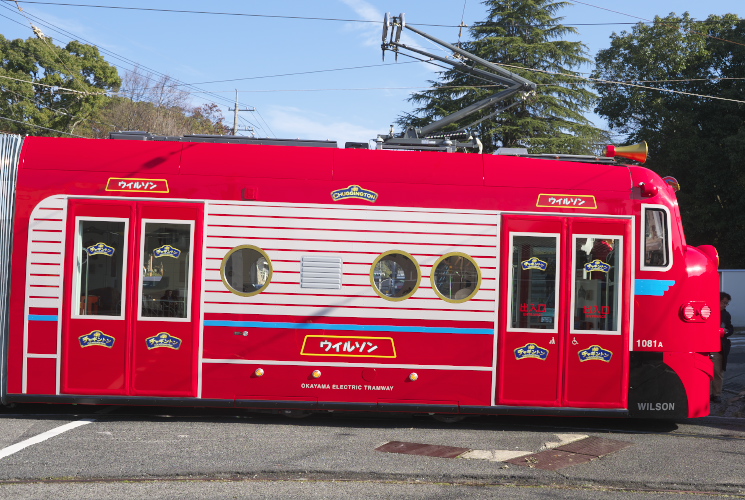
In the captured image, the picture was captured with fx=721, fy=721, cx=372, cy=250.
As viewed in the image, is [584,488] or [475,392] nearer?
[584,488]

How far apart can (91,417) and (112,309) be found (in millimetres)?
1375

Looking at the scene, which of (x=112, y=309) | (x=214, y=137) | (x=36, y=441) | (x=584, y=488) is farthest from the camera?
(x=214, y=137)

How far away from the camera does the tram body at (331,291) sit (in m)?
8.02

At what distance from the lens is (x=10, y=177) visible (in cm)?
812

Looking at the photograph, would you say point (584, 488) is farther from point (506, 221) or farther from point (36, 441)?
point (36, 441)

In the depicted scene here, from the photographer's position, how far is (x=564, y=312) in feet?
26.7

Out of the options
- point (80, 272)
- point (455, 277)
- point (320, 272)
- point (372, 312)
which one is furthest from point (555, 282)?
point (80, 272)

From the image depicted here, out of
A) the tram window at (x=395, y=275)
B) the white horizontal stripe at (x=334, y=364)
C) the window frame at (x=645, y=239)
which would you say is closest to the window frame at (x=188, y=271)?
the white horizontal stripe at (x=334, y=364)

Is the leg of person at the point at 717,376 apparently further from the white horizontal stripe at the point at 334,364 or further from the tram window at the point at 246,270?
the tram window at the point at 246,270

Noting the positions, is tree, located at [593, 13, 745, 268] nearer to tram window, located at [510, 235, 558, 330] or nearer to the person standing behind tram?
the person standing behind tram

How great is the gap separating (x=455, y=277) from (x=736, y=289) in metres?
21.8

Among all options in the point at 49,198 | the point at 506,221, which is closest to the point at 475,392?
the point at 506,221

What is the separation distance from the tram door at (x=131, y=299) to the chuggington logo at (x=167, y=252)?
0.04 ft

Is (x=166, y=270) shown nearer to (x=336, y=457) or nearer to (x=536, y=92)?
(x=336, y=457)
